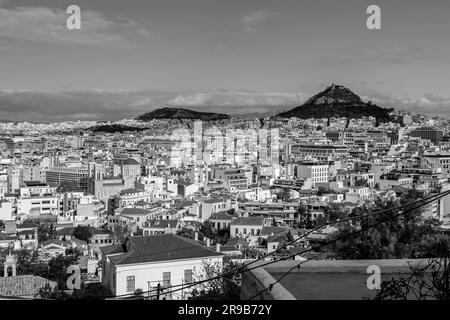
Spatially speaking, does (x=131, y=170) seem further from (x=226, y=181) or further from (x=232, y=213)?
(x=232, y=213)

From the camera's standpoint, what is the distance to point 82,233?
2252cm

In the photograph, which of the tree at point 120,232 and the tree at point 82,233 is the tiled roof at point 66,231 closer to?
the tree at point 82,233

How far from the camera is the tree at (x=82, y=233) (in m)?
22.3

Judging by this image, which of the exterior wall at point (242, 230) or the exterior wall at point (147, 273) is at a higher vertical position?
the exterior wall at point (147, 273)

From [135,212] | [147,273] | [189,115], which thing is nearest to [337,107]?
[189,115]

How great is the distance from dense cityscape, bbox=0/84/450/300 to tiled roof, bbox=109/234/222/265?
0.07ft

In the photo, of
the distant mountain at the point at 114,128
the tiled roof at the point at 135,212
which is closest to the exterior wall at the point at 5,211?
the tiled roof at the point at 135,212

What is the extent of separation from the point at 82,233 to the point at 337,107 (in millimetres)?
81868

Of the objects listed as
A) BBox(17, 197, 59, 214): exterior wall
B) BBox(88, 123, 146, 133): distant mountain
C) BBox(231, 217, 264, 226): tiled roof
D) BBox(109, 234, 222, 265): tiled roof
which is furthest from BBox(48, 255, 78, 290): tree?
BBox(88, 123, 146, 133): distant mountain

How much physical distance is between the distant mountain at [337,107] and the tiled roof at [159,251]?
8870cm

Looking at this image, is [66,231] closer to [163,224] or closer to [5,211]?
[163,224]
